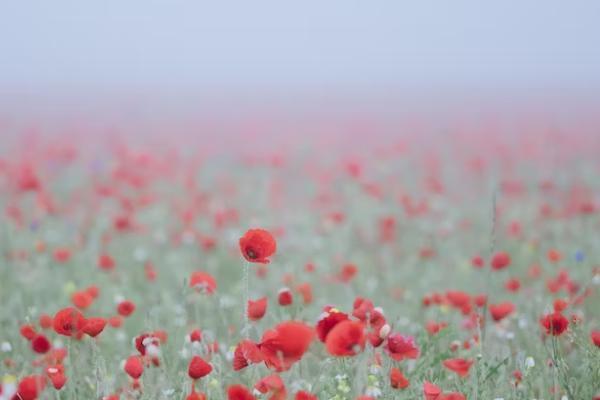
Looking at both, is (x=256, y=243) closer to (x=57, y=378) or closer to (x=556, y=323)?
(x=57, y=378)

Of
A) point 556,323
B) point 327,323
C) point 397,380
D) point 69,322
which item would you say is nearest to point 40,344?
point 69,322

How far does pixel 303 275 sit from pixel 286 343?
3.68m

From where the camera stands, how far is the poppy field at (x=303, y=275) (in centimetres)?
256

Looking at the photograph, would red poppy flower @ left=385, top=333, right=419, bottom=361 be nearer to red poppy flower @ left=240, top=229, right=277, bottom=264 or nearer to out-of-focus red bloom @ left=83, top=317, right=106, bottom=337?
red poppy flower @ left=240, top=229, right=277, bottom=264

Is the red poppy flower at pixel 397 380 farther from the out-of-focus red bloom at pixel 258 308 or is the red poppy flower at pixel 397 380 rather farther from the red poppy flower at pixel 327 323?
the out-of-focus red bloom at pixel 258 308

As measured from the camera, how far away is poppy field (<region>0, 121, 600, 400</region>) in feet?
8.39

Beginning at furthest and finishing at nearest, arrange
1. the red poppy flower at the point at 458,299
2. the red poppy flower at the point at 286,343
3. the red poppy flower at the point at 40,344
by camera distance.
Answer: the red poppy flower at the point at 458,299
the red poppy flower at the point at 40,344
the red poppy flower at the point at 286,343

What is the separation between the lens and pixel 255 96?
26031mm

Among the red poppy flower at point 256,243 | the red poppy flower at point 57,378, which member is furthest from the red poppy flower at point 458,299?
the red poppy flower at point 57,378

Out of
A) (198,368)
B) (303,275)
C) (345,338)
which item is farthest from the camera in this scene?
(303,275)

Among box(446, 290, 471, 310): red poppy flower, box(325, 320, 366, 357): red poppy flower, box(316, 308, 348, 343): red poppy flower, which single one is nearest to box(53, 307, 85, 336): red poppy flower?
box(316, 308, 348, 343): red poppy flower

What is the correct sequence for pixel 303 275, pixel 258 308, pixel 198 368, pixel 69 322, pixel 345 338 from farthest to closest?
pixel 303 275, pixel 258 308, pixel 69 322, pixel 198 368, pixel 345 338

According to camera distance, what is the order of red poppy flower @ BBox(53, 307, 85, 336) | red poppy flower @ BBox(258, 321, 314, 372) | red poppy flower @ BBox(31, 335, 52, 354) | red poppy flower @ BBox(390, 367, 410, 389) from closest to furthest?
red poppy flower @ BBox(258, 321, 314, 372) < red poppy flower @ BBox(390, 367, 410, 389) < red poppy flower @ BBox(53, 307, 85, 336) < red poppy flower @ BBox(31, 335, 52, 354)

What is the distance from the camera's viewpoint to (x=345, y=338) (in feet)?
6.48
